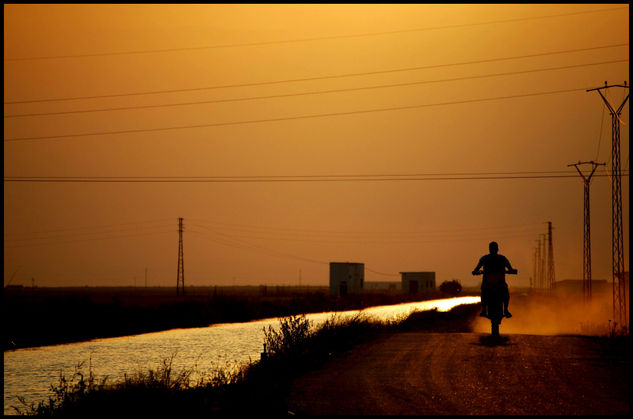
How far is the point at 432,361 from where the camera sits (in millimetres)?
16641

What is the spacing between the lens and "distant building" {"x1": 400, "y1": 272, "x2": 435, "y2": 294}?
17038cm

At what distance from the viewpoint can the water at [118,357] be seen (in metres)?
26.1

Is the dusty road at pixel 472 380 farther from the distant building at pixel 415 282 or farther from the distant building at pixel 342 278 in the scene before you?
the distant building at pixel 415 282

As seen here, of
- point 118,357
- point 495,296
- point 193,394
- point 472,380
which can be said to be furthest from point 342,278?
point 472,380

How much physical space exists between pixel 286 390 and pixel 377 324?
63.7 ft

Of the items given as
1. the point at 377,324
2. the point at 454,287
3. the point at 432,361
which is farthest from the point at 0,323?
the point at 454,287

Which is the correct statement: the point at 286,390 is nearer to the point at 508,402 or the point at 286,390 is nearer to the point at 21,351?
the point at 508,402

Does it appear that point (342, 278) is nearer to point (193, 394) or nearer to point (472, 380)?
point (193, 394)

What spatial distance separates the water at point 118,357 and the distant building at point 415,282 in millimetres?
123242

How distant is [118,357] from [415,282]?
458ft

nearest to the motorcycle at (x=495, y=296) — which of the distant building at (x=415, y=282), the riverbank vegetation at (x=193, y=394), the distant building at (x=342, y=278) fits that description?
the riverbank vegetation at (x=193, y=394)

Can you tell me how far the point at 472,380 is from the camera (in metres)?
13.9

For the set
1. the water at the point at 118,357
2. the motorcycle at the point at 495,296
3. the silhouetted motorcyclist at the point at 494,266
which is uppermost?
the silhouetted motorcyclist at the point at 494,266

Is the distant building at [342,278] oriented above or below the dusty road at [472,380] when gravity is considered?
below
